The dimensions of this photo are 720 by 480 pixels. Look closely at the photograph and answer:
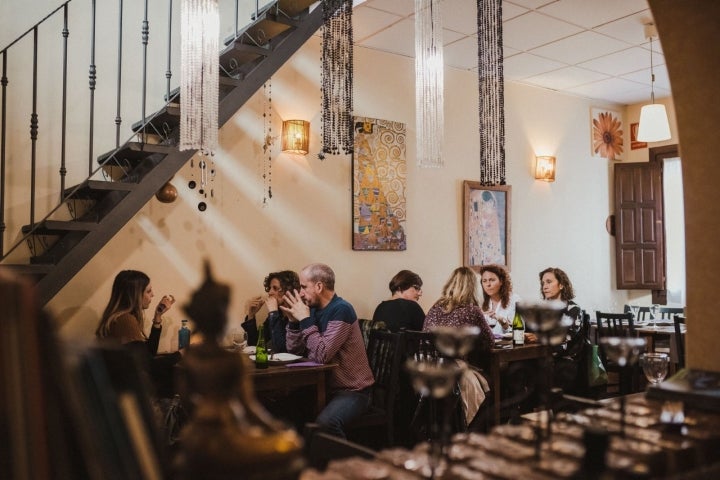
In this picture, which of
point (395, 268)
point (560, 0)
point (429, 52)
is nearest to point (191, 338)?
point (395, 268)

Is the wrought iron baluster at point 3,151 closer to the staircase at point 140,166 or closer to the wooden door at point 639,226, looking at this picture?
the staircase at point 140,166

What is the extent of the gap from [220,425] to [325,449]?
822 millimetres

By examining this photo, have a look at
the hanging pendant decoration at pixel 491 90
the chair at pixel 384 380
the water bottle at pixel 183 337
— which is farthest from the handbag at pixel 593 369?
the water bottle at pixel 183 337

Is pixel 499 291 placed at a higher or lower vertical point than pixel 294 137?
lower

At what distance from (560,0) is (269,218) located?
3053mm

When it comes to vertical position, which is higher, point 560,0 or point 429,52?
point 560,0

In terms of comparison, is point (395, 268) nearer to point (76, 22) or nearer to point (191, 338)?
point (191, 338)

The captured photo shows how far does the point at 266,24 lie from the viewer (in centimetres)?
477

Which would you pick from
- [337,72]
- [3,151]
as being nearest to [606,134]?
[337,72]

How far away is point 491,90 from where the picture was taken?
15.3 ft

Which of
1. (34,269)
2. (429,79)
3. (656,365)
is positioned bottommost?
(656,365)

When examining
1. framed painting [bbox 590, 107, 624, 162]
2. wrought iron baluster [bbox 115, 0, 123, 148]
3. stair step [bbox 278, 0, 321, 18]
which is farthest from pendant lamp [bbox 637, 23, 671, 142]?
wrought iron baluster [bbox 115, 0, 123, 148]

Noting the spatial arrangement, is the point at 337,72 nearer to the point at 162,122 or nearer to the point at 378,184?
the point at 162,122

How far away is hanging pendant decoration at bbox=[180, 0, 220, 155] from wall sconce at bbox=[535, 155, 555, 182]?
15.9 feet
